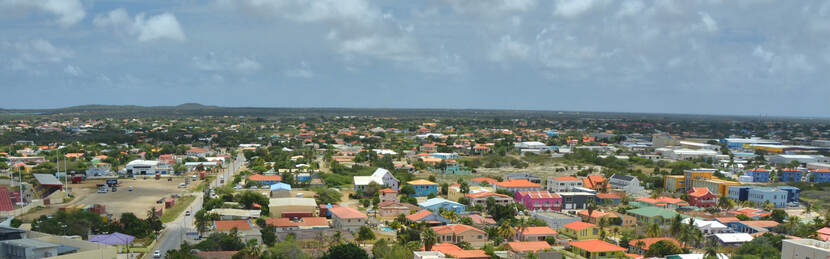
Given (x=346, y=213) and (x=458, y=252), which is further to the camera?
(x=346, y=213)

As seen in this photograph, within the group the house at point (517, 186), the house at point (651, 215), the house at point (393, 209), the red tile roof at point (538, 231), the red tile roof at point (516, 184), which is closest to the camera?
the red tile roof at point (538, 231)

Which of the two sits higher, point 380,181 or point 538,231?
point 380,181

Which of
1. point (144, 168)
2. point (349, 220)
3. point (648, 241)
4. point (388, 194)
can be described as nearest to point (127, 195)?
point (144, 168)

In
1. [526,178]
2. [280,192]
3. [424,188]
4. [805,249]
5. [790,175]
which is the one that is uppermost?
[805,249]

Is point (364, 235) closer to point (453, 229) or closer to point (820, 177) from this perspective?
point (453, 229)

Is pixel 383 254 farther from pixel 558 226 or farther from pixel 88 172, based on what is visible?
pixel 88 172

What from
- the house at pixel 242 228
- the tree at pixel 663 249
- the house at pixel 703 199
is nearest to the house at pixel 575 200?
the house at pixel 703 199

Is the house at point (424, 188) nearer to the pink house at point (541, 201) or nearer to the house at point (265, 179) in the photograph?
the pink house at point (541, 201)

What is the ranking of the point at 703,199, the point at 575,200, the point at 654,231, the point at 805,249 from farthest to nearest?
the point at 703,199 < the point at 575,200 < the point at 654,231 < the point at 805,249
